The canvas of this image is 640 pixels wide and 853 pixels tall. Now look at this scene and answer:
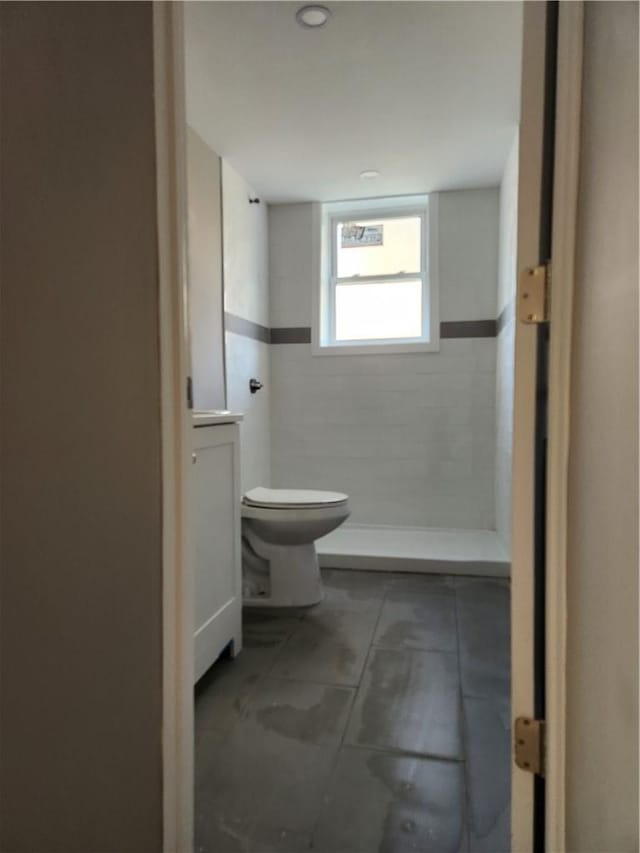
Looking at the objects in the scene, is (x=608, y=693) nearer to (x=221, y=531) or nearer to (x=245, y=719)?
(x=245, y=719)

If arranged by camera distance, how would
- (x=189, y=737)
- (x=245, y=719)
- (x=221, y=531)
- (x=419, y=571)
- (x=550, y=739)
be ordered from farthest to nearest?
(x=419, y=571)
(x=221, y=531)
(x=245, y=719)
(x=189, y=737)
(x=550, y=739)

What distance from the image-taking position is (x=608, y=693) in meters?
0.71

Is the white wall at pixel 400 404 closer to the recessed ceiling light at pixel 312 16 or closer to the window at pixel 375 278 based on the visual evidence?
the window at pixel 375 278

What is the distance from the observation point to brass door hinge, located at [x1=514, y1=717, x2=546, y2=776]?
2.97 feet

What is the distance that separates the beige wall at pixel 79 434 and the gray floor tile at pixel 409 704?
2.19 feet

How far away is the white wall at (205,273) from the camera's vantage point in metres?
2.45

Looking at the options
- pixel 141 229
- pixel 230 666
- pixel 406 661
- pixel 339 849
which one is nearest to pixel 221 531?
pixel 230 666

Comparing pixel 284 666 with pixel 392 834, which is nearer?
pixel 392 834

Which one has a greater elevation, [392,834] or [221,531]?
[221,531]

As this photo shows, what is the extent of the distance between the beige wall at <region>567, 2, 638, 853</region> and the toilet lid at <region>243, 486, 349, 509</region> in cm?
139

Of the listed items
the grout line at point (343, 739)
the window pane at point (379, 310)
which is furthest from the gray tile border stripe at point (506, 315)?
the grout line at point (343, 739)

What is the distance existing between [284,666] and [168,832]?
2.82 feet

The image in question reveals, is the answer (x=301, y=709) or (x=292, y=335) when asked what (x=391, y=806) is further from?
(x=292, y=335)

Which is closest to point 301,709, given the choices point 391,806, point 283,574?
point 391,806
